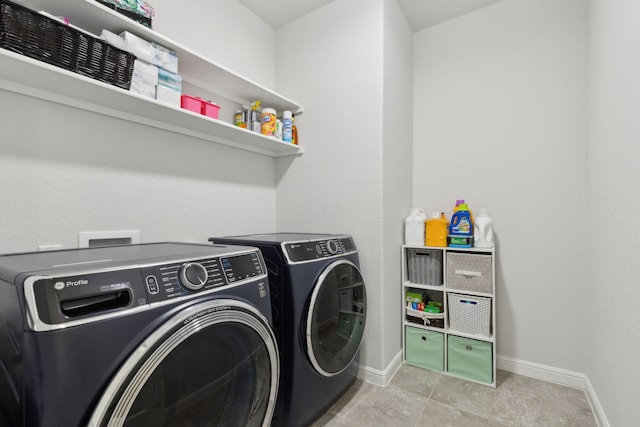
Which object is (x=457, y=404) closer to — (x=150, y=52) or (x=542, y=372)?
(x=542, y=372)

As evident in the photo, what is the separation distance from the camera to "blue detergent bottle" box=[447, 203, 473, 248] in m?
2.03

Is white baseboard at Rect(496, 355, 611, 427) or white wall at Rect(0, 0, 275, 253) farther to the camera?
white baseboard at Rect(496, 355, 611, 427)

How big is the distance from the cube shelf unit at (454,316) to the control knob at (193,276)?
1.61 meters

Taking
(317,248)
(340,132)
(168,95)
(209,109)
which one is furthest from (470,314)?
(168,95)

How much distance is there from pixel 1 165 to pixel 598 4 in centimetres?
297

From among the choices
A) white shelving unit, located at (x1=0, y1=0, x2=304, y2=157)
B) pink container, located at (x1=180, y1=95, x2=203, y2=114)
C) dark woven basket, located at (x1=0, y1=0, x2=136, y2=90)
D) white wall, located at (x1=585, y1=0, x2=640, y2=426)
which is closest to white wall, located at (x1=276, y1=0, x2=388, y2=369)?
white shelving unit, located at (x1=0, y1=0, x2=304, y2=157)

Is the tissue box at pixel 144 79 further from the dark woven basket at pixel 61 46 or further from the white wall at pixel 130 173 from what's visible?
the white wall at pixel 130 173

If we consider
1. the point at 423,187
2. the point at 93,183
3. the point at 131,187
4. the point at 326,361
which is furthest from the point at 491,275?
the point at 93,183

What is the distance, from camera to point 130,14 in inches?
51.0

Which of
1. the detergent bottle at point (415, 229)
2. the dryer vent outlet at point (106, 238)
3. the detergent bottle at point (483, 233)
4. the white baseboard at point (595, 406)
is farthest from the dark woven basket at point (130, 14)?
the white baseboard at point (595, 406)

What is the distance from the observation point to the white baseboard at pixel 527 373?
6.06 ft

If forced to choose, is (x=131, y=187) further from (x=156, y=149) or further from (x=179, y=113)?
(x=179, y=113)

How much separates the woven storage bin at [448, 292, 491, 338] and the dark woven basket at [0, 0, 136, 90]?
7.28 feet

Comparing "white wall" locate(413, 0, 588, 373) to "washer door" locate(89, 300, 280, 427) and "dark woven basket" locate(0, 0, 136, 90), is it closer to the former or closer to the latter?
"washer door" locate(89, 300, 280, 427)
